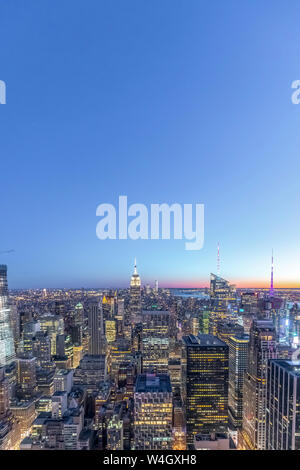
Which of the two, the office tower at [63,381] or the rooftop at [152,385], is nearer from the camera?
the rooftop at [152,385]

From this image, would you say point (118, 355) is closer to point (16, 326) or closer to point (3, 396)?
point (16, 326)

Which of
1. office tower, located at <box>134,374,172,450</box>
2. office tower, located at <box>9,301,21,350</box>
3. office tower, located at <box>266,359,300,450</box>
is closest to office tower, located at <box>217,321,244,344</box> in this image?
office tower, located at <box>134,374,172,450</box>

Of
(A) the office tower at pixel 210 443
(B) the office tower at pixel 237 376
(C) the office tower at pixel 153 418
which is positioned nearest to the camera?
(A) the office tower at pixel 210 443

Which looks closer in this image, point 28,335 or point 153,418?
point 153,418

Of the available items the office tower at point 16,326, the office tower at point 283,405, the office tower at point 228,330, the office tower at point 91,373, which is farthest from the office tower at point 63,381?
the office tower at point 283,405

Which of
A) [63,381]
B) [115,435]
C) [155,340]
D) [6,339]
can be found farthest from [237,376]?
[6,339]

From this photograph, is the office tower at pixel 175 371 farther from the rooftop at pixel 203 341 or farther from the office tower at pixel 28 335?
the office tower at pixel 28 335
